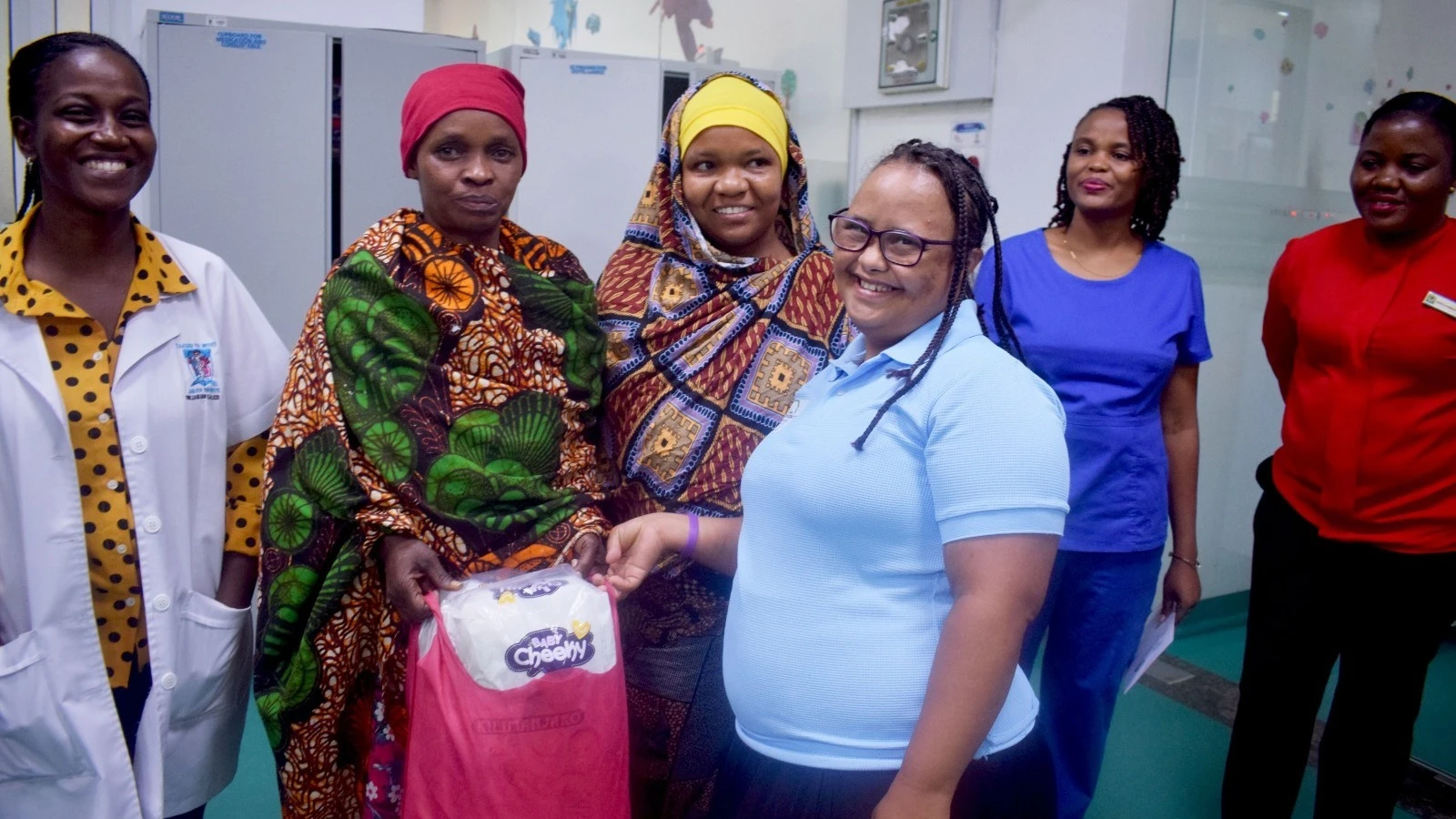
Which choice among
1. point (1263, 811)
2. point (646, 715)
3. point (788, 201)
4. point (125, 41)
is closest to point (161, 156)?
point (125, 41)

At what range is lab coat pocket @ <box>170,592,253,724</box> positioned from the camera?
1.43 metres

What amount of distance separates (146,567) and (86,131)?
23.2 inches

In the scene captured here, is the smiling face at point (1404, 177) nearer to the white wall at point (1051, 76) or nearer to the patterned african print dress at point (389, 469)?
the white wall at point (1051, 76)

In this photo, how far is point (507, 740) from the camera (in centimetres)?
122

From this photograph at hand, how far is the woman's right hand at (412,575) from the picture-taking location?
1.34 metres

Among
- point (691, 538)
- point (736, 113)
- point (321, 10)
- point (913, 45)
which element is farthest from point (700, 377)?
point (321, 10)

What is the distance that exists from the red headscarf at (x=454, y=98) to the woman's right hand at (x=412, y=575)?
0.60 meters

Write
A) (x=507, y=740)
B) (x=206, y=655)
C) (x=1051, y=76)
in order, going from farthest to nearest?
1. (x=1051, y=76)
2. (x=206, y=655)
3. (x=507, y=740)

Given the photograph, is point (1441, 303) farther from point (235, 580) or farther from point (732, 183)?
point (235, 580)

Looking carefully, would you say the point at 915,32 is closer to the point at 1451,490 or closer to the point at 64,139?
the point at 1451,490

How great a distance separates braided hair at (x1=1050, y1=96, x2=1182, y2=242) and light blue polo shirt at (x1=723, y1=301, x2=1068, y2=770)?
1048 mm

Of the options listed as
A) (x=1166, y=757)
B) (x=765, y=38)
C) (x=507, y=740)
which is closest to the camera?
(x=507, y=740)

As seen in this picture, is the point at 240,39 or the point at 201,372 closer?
the point at 201,372

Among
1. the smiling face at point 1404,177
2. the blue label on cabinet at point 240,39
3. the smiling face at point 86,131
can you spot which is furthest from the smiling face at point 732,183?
the blue label on cabinet at point 240,39
